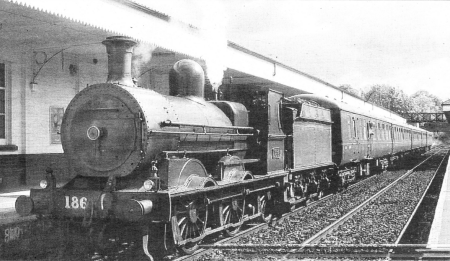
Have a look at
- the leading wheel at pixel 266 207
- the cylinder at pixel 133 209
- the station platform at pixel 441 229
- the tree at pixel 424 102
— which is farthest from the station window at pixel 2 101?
the tree at pixel 424 102

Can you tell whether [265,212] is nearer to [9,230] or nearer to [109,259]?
[109,259]

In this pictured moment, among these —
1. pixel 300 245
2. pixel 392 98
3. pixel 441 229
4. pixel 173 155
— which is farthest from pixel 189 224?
pixel 392 98

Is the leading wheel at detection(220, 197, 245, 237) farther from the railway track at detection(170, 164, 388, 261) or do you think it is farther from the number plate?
the number plate

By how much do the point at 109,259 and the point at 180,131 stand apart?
2.08m

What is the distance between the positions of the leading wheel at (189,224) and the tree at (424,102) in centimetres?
8422

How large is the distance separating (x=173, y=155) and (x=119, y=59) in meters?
1.57

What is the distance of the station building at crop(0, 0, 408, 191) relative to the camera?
396 inches

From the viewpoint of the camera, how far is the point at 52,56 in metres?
12.7

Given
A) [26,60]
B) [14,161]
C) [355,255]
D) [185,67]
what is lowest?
[355,255]

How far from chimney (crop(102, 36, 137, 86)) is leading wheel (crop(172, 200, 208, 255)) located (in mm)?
1978

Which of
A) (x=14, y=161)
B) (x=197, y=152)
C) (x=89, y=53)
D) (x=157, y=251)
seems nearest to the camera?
(x=157, y=251)

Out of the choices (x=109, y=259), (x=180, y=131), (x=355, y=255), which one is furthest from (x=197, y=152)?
(x=355, y=255)

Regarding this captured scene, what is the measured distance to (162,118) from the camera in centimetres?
682

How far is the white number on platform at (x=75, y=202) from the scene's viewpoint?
6371 mm
